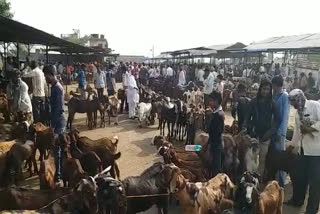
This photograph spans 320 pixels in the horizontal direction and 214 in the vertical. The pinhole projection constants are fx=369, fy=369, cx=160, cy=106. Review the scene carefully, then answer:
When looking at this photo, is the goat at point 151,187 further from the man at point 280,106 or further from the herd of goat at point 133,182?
the man at point 280,106

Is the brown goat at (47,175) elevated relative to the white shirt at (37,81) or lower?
lower

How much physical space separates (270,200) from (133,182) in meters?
2.06

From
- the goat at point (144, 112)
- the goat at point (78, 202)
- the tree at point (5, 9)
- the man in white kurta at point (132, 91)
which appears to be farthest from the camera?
the tree at point (5, 9)

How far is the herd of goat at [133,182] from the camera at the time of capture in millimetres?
4719

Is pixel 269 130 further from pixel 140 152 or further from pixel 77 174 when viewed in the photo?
pixel 140 152

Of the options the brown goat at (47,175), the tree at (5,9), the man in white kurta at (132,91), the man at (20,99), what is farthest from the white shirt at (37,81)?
the tree at (5,9)

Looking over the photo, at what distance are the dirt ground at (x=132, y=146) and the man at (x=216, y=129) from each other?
3.59 feet

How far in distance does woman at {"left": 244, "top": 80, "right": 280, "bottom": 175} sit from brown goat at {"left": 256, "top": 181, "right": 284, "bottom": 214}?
131 centimetres

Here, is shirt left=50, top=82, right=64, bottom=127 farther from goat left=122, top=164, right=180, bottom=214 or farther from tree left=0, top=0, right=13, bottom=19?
tree left=0, top=0, right=13, bottom=19

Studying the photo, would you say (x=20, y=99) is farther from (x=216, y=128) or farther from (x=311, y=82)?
(x=311, y=82)

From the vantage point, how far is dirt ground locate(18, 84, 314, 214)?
774 centimetres

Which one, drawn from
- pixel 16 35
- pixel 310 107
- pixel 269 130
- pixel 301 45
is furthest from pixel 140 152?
pixel 301 45

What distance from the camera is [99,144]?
751 cm

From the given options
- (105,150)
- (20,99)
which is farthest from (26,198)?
(20,99)
